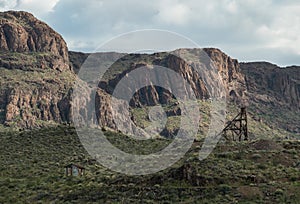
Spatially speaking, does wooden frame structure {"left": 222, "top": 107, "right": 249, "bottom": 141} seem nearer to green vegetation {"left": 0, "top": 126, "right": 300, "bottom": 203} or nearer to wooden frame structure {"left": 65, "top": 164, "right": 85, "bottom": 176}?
green vegetation {"left": 0, "top": 126, "right": 300, "bottom": 203}

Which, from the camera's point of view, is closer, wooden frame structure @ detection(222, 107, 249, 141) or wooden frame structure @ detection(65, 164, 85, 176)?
wooden frame structure @ detection(65, 164, 85, 176)

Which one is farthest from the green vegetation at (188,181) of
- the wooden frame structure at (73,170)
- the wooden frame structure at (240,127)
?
the wooden frame structure at (240,127)

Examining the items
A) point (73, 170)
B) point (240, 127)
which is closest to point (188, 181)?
point (73, 170)

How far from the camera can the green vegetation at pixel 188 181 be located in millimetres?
39719

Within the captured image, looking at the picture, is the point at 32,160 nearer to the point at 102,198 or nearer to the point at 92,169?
the point at 92,169

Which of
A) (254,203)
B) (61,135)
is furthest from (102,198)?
(61,135)

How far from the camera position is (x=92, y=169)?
2291 inches

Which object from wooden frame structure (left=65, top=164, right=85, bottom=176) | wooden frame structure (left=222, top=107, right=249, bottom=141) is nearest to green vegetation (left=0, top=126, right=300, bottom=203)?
wooden frame structure (left=65, top=164, right=85, bottom=176)

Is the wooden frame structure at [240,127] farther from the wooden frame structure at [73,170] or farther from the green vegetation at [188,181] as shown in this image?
the wooden frame structure at [73,170]

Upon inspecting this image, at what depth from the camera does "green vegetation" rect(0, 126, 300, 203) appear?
1564 inches

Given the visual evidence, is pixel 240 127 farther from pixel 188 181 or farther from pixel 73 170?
pixel 73 170

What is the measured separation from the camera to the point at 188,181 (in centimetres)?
4234

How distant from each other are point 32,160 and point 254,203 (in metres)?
32.7

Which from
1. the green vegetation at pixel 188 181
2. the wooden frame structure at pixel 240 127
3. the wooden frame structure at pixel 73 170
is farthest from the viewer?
the wooden frame structure at pixel 240 127
